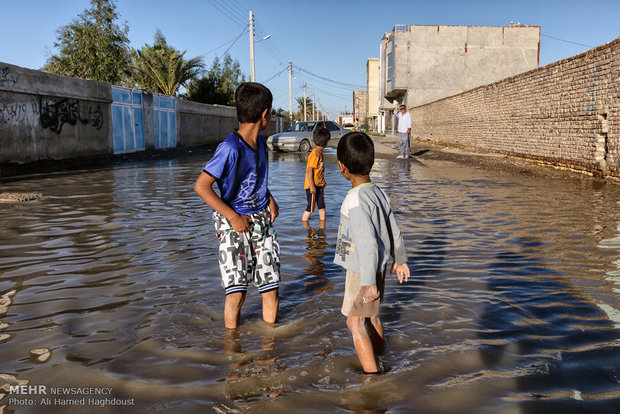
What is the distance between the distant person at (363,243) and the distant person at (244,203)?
1.95 feet

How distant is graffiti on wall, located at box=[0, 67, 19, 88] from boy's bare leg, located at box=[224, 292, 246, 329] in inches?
479

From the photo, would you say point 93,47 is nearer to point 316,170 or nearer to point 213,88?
point 213,88

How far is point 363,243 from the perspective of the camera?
246 cm

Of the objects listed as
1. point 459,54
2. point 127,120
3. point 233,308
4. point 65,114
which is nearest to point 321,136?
point 233,308

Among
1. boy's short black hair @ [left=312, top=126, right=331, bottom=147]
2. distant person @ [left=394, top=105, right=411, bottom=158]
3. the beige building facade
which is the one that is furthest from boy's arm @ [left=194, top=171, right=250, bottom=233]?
the beige building facade

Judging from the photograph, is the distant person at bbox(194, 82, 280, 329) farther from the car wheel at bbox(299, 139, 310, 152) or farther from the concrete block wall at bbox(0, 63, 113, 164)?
the car wheel at bbox(299, 139, 310, 152)

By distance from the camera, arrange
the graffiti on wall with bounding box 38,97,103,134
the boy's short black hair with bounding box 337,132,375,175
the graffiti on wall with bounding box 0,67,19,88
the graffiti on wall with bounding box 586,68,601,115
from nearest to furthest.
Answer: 1. the boy's short black hair with bounding box 337,132,375,175
2. the graffiti on wall with bounding box 586,68,601,115
3. the graffiti on wall with bounding box 0,67,19,88
4. the graffiti on wall with bounding box 38,97,103,134

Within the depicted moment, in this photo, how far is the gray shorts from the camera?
9.72ft

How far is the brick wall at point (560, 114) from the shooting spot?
36.6 feet

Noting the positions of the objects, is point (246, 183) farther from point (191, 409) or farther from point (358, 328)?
point (191, 409)

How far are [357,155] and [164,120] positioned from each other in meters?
23.3

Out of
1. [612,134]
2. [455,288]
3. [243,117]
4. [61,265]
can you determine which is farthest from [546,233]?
[612,134]

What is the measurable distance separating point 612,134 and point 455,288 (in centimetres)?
914

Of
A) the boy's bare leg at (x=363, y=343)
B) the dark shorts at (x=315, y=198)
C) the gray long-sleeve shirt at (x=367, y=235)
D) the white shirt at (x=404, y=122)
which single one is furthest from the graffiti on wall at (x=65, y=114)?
the boy's bare leg at (x=363, y=343)
